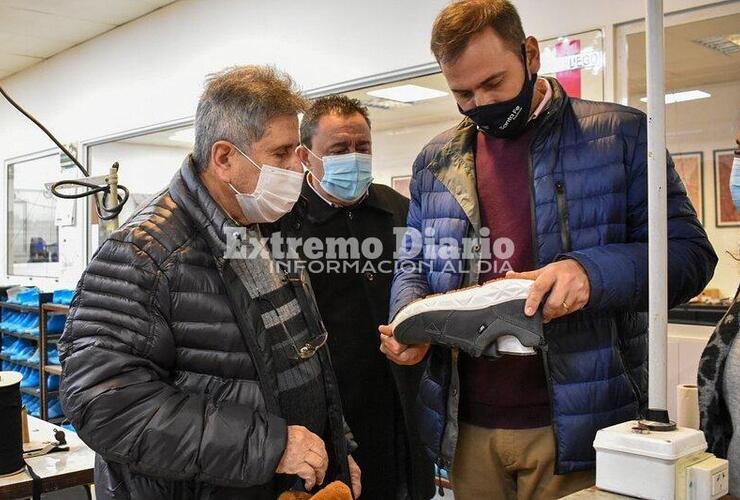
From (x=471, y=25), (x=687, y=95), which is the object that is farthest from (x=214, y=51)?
(x=471, y=25)

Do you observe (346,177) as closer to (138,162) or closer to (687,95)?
(687,95)

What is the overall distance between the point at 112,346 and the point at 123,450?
0.63 ft

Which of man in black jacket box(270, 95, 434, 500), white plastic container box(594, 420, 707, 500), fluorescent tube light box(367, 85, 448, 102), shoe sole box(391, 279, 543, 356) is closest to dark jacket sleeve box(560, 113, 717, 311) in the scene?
shoe sole box(391, 279, 543, 356)

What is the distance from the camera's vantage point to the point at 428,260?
64.2 inches

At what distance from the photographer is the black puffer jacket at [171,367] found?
1239 millimetres

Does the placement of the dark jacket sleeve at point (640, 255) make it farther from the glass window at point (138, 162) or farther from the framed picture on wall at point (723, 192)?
the glass window at point (138, 162)

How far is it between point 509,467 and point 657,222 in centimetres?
68

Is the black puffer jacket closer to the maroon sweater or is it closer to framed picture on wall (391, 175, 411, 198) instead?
the maroon sweater

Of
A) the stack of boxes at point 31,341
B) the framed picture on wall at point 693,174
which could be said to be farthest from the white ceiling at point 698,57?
the stack of boxes at point 31,341

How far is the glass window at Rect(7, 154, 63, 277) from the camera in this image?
239 inches

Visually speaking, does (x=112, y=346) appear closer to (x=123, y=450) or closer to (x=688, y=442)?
(x=123, y=450)

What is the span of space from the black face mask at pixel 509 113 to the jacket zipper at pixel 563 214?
173mm

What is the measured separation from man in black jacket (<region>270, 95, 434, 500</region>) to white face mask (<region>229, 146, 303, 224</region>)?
0.46 meters

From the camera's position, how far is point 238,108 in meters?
1.50
